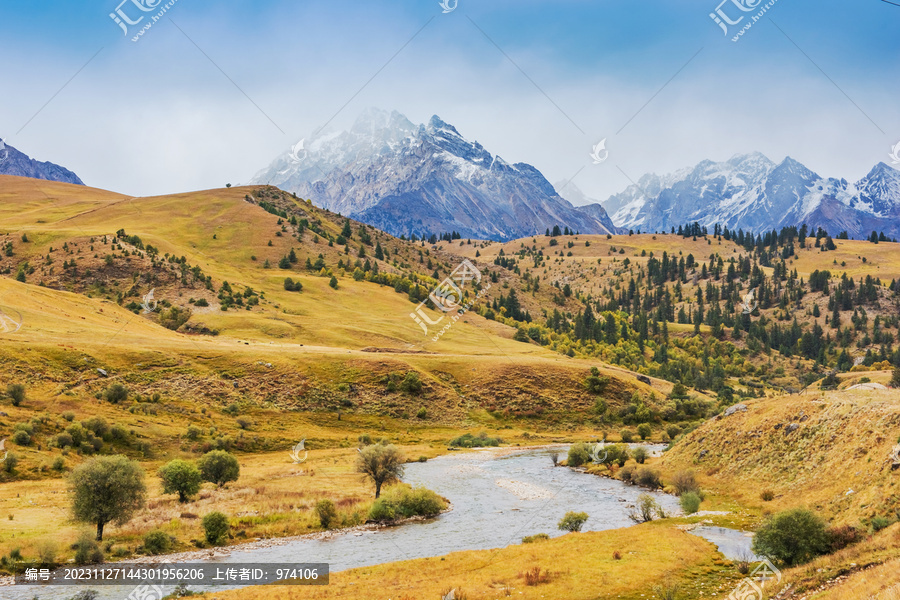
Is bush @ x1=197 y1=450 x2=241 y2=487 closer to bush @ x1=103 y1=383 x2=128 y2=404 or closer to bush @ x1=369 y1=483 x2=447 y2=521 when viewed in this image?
bush @ x1=369 y1=483 x2=447 y2=521

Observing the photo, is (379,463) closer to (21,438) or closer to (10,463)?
(10,463)

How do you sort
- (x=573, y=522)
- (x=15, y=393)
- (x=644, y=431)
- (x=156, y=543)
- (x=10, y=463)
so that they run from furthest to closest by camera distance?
(x=644, y=431), (x=15, y=393), (x=10, y=463), (x=573, y=522), (x=156, y=543)

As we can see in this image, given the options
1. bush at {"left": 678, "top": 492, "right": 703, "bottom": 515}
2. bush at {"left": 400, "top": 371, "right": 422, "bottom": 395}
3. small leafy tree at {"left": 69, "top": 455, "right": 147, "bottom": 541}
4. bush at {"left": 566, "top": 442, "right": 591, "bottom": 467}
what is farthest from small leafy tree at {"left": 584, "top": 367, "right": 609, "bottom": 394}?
small leafy tree at {"left": 69, "top": 455, "right": 147, "bottom": 541}

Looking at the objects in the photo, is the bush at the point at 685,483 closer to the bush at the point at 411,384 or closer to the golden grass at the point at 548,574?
the golden grass at the point at 548,574

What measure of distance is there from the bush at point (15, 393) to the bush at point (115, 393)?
11405mm

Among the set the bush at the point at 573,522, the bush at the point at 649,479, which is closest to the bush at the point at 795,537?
the bush at the point at 573,522

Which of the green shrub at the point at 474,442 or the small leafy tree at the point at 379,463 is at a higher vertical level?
the small leafy tree at the point at 379,463

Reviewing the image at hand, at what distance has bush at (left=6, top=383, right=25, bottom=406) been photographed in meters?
74.1

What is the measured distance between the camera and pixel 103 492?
1793 inches

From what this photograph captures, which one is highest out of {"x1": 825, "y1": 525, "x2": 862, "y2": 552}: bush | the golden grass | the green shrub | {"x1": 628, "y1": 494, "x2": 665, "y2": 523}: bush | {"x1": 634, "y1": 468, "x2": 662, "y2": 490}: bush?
{"x1": 825, "y1": 525, "x2": 862, "y2": 552}: bush

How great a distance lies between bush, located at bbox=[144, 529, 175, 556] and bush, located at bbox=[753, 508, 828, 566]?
42053 millimetres

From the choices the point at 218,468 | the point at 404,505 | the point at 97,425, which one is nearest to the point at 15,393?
the point at 97,425

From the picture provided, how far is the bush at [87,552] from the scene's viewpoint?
40688 millimetres

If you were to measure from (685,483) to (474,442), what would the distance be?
48.8 meters
